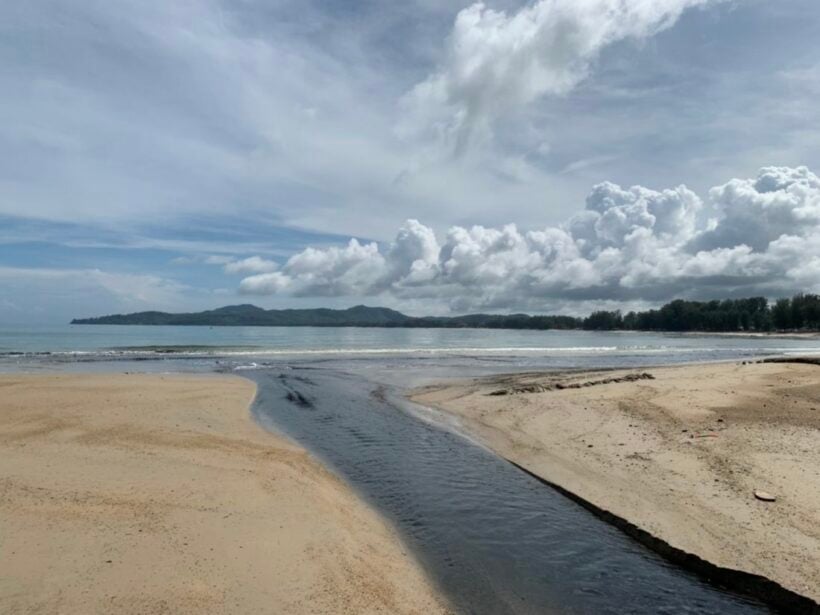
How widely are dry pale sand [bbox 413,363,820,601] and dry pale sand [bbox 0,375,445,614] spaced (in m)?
4.22

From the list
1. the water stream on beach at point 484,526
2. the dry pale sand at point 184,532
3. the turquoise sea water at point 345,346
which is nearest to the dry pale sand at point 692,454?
the water stream on beach at point 484,526

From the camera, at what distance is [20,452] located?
1099 centimetres

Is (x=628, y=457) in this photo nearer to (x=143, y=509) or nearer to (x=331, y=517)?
(x=331, y=517)

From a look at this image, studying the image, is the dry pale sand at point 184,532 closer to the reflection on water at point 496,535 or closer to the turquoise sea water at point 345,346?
the reflection on water at point 496,535

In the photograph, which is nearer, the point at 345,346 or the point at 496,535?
the point at 496,535

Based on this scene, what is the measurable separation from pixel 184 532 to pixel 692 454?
10.1 metres

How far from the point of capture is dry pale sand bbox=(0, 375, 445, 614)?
18.3 ft

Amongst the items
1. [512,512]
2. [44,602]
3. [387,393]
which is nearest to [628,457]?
[512,512]

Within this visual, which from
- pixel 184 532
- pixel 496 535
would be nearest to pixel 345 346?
pixel 496 535

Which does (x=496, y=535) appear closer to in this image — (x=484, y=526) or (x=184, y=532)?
(x=484, y=526)

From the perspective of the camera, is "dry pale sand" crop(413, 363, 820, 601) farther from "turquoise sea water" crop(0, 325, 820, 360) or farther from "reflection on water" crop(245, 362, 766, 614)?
"turquoise sea water" crop(0, 325, 820, 360)

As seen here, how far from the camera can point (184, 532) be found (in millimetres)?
7090

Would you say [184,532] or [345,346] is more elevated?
[345,346]

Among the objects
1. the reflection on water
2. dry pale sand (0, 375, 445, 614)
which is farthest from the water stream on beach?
dry pale sand (0, 375, 445, 614)
